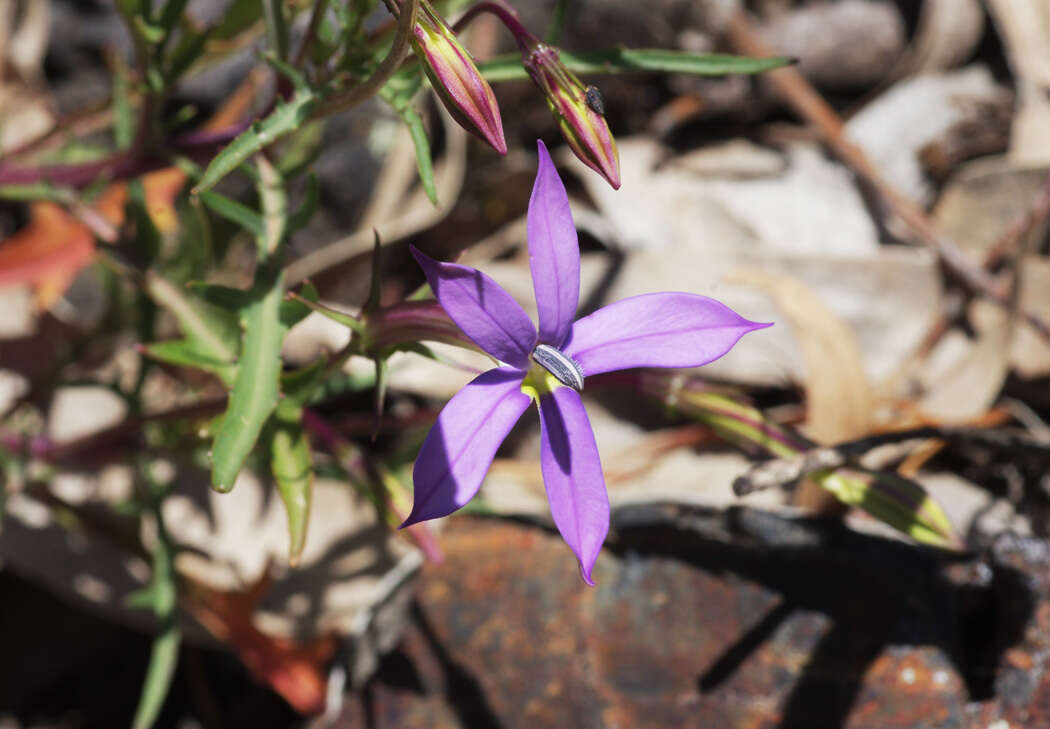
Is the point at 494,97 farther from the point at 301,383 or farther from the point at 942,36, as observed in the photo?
the point at 942,36

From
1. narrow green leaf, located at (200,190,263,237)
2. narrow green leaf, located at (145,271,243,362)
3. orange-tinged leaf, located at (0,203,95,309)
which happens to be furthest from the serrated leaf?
orange-tinged leaf, located at (0,203,95,309)

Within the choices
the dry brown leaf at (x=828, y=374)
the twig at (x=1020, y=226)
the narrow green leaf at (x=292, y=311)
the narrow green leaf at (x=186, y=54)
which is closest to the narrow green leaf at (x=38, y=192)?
the narrow green leaf at (x=186, y=54)

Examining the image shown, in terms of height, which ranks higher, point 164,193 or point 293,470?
point 164,193

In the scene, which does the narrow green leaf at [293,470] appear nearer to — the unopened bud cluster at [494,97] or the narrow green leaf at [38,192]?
the unopened bud cluster at [494,97]

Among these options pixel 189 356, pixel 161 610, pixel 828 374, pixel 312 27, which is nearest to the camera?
pixel 312 27

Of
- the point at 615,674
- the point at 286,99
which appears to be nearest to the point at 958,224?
the point at 615,674

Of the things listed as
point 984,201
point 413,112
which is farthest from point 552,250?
point 984,201
